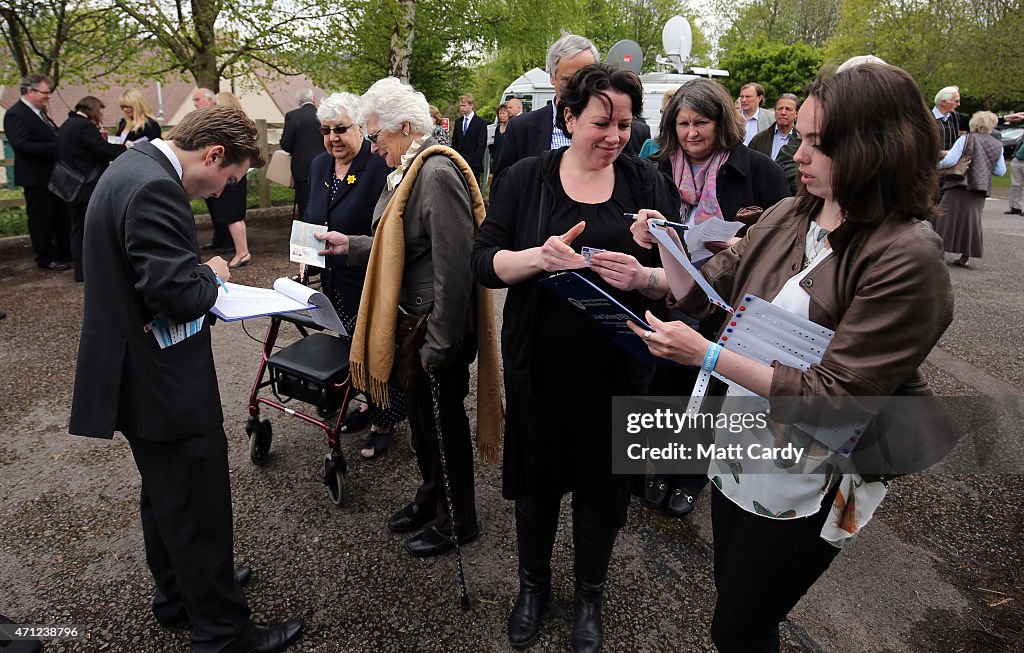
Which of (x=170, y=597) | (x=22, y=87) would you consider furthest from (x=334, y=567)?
(x=22, y=87)

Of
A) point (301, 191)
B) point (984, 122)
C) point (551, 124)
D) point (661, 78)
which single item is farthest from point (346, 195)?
point (661, 78)

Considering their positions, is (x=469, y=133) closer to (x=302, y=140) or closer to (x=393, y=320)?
(x=302, y=140)

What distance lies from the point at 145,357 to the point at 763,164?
2.90 meters

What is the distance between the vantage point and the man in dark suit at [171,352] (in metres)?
1.88

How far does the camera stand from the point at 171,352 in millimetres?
2025

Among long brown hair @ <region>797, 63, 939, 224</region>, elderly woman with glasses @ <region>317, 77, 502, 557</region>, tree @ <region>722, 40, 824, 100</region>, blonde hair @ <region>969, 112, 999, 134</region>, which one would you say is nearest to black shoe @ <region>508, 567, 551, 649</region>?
elderly woman with glasses @ <region>317, 77, 502, 557</region>

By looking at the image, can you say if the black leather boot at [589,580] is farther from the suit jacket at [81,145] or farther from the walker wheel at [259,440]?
the suit jacket at [81,145]

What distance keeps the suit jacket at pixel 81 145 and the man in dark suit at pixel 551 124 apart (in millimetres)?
5537

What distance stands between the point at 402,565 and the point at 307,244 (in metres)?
1.76

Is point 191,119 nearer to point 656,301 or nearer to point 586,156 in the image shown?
point 586,156

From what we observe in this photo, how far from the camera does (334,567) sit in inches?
112

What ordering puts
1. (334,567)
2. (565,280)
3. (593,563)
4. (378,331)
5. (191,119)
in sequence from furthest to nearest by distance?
1. (334,567)
2. (378,331)
3. (593,563)
4. (191,119)
5. (565,280)

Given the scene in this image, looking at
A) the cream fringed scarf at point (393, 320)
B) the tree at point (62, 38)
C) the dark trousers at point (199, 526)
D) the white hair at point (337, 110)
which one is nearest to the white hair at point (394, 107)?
the cream fringed scarf at point (393, 320)

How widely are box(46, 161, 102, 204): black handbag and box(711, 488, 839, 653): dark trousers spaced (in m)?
7.63
